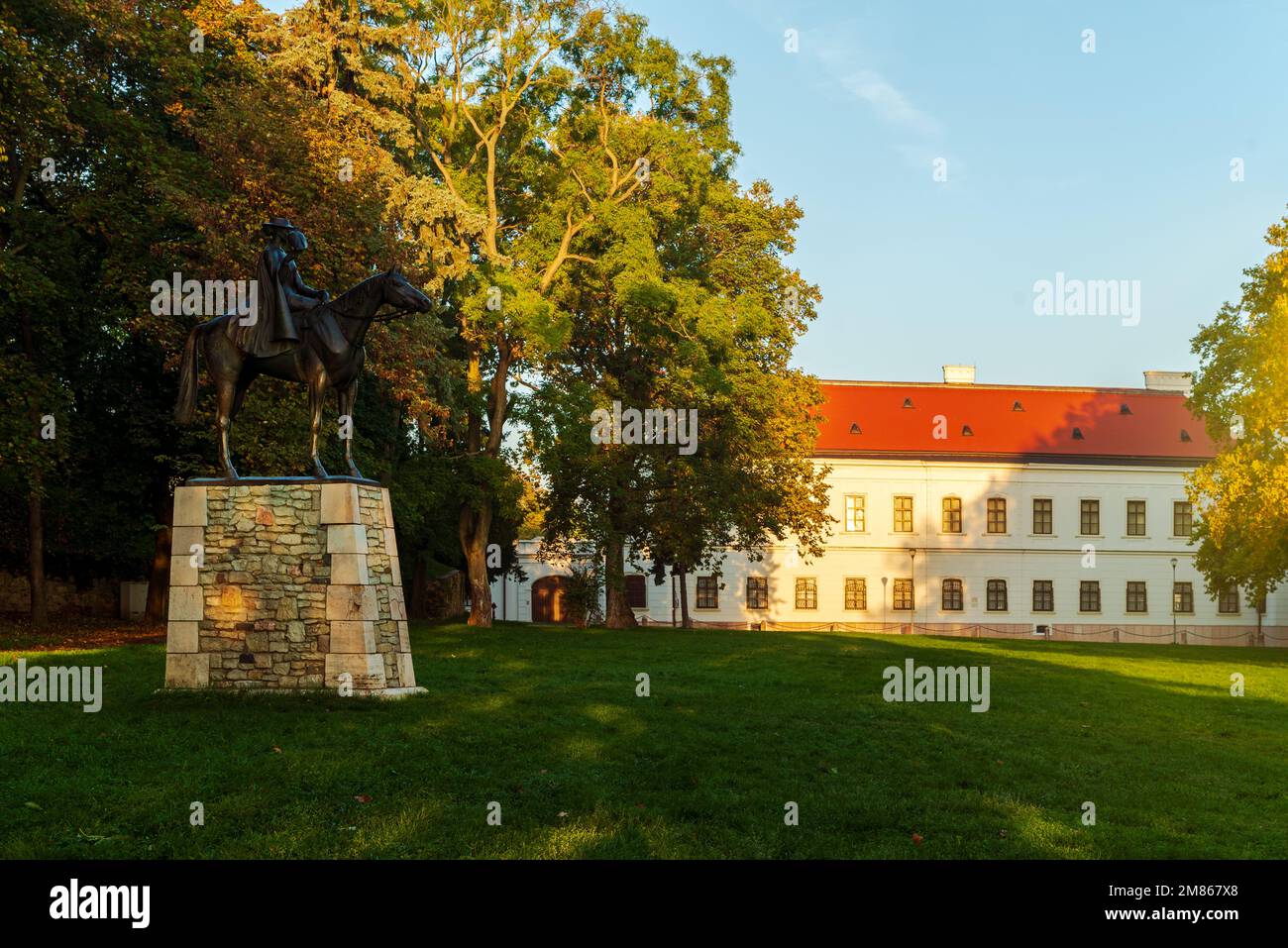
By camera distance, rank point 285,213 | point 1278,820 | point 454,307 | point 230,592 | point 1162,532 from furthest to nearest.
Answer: point 1162,532 → point 454,307 → point 285,213 → point 230,592 → point 1278,820

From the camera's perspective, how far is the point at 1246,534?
30.6m

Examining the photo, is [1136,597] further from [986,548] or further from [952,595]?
[952,595]

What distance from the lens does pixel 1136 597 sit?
55969 mm

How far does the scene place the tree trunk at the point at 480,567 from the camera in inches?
1248

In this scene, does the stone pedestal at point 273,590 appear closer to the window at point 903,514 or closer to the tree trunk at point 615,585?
the tree trunk at point 615,585

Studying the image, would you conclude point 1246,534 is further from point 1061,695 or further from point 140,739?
point 140,739

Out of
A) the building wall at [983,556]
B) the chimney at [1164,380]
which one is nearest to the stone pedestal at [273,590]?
the building wall at [983,556]

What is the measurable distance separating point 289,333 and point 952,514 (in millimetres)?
46895

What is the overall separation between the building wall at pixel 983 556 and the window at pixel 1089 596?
0.78 feet

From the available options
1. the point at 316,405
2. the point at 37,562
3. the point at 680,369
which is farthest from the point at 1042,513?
the point at 316,405

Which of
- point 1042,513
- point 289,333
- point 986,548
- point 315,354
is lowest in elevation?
point 986,548

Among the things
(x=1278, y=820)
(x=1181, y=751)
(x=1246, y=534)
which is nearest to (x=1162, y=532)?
(x=1246, y=534)
